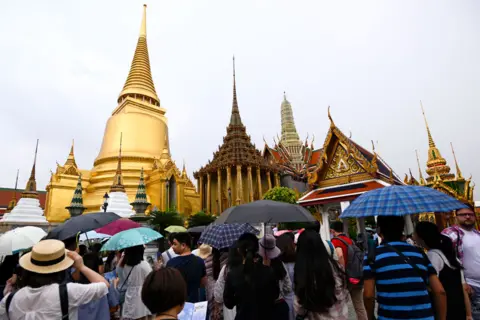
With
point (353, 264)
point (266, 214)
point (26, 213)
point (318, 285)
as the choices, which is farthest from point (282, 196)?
point (318, 285)

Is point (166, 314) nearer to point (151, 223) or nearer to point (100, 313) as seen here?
point (100, 313)

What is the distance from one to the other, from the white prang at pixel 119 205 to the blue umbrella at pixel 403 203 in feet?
42.3

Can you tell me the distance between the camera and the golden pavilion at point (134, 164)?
18094 mm

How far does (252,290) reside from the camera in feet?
7.51

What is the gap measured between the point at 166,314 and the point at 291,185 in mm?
28473

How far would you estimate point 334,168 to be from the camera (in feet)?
41.8

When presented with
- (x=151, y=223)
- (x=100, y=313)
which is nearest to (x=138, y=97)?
(x=151, y=223)

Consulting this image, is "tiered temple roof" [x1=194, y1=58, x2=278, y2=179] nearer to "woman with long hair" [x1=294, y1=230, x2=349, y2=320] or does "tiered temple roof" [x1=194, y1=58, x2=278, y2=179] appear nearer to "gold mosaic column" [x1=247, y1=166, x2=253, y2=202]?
"gold mosaic column" [x1=247, y1=166, x2=253, y2=202]

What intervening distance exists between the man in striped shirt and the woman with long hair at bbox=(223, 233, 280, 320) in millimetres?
747

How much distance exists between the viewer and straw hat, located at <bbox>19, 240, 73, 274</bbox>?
6.11 ft

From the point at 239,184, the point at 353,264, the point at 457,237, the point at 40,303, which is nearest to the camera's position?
the point at 40,303

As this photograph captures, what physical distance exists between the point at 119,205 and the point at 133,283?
11943mm

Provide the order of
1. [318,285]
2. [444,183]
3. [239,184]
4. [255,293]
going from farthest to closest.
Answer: [239,184], [444,183], [255,293], [318,285]

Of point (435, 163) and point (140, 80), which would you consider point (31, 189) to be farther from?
point (435, 163)
